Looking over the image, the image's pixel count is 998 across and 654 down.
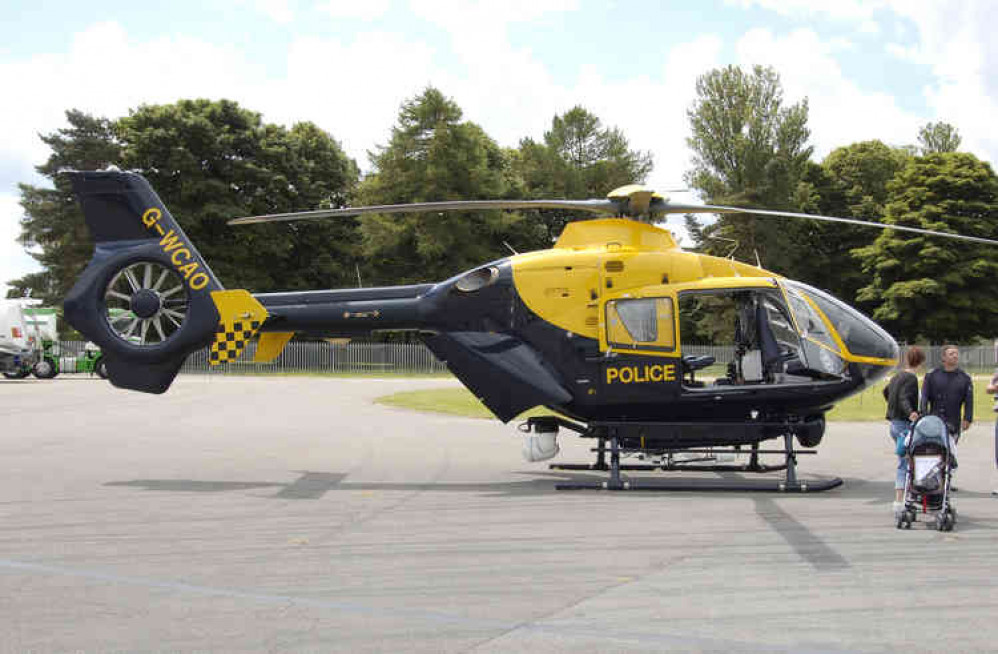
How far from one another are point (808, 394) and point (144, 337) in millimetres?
8981

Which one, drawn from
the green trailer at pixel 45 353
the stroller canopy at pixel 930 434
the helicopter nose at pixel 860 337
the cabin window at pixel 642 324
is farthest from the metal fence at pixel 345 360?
the stroller canopy at pixel 930 434

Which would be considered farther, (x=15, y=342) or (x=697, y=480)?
(x=15, y=342)

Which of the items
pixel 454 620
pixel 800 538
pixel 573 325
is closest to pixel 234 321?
pixel 573 325

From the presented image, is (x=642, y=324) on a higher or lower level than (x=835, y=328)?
higher

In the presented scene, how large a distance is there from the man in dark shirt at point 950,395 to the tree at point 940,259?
160 ft

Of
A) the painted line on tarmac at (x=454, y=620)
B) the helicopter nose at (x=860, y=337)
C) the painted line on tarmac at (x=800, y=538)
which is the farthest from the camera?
the helicopter nose at (x=860, y=337)

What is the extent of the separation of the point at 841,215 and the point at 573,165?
19850mm

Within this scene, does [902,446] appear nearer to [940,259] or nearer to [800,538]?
[800,538]

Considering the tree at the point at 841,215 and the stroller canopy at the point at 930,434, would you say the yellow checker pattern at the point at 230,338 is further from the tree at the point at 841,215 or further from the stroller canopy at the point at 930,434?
the tree at the point at 841,215

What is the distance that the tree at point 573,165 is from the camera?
192ft

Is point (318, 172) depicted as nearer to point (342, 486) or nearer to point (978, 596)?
point (342, 486)

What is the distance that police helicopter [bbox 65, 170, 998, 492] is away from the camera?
10719 mm

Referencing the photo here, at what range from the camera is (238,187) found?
52.1 meters

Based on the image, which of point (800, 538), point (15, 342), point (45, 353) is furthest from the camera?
point (45, 353)
